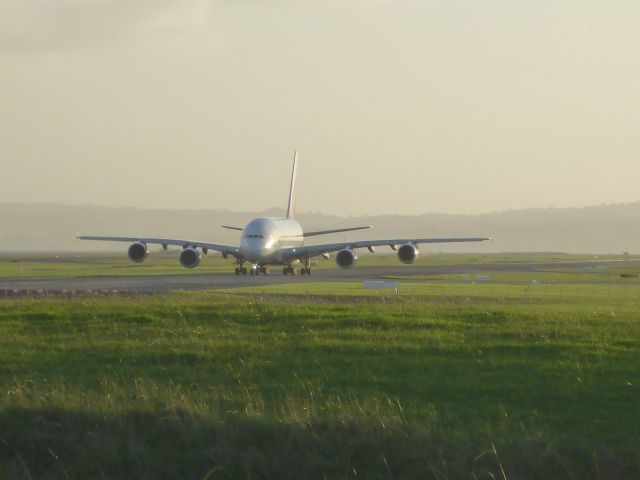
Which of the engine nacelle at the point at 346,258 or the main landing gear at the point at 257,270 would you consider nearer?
the engine nacelle at the point at 346,258

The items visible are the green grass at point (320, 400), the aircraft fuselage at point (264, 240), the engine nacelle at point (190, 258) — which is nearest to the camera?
the green grass at point (320, 400)

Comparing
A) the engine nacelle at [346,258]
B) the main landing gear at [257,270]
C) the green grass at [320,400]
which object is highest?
the engine nacelle at [346,258]

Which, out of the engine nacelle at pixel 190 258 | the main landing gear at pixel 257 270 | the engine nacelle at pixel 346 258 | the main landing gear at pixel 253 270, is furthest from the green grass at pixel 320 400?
the main landing gear at pixel 257 270

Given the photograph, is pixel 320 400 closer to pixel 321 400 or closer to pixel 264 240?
pixel 321 400

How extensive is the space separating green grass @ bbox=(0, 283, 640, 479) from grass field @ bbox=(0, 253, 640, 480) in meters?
0.03

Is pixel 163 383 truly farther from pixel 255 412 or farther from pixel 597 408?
pixel 597 408

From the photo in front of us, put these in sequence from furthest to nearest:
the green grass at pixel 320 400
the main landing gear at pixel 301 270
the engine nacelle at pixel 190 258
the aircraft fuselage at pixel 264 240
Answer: the main landing gear at pixel 301 270
the engine nacelle at pixel 190 258
the aircraft fuselage at pixel 264 240
the green grass at pixel 320 400

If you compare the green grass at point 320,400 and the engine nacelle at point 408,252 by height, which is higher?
the engine nacelle at point 408,252

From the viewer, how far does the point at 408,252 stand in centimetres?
6850

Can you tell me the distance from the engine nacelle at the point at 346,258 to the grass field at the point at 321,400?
43.2m

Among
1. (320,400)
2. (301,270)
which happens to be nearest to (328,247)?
(301,270)

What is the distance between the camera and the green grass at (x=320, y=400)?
Result: 11781 mm

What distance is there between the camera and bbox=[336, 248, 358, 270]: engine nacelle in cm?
6850

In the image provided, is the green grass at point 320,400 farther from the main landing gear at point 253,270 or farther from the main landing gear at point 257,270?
the main landing gear at point 257,270
